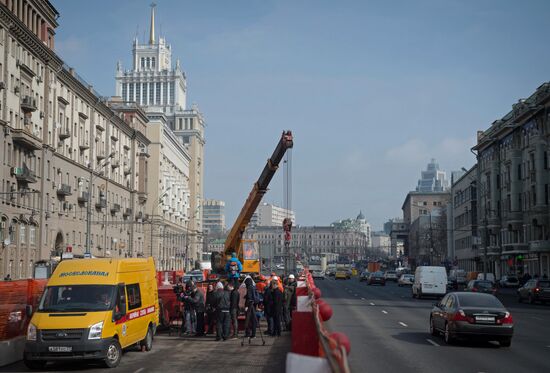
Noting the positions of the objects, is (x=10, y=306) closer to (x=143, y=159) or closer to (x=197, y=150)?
(x=143, y=159)

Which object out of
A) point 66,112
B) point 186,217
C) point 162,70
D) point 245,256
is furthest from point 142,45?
point 245,256

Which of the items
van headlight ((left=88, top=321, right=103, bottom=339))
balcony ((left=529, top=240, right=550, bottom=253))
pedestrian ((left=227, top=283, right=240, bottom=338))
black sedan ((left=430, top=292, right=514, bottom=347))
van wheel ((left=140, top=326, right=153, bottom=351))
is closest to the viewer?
van headlight ((left=88, top=321, right=103, bottom=339))

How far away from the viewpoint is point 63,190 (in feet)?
201

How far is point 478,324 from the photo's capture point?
18.7m

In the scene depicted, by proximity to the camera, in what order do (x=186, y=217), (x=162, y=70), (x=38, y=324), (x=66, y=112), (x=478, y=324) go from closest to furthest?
(x=38, y=324), (x=478, y=324), (x=66, y=112), (x=186, y=217), (x=162, y=70)

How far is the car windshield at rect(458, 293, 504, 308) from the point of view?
63.4 feet

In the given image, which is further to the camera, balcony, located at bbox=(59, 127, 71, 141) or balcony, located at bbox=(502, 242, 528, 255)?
balcony, located at bbox=(502, 242, 528, 255)

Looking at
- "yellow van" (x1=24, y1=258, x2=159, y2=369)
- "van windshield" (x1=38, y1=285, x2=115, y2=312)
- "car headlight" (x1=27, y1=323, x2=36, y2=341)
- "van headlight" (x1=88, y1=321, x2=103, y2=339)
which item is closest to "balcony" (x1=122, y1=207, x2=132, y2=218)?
"yellow van" (x1=24, y1=258, x2=159, y2=369)

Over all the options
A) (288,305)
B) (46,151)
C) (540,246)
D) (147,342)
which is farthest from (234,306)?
(540,246)

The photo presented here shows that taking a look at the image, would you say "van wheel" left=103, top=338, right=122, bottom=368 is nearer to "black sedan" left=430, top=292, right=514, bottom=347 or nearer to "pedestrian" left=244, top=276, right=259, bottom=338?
"pedestrian" left=244, top=276, right=259, bottom=338

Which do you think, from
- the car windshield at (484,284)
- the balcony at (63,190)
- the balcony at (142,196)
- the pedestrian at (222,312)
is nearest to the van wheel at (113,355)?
the pedestrian at (222,312)

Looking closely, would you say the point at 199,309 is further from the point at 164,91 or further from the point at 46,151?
the point at 164,91

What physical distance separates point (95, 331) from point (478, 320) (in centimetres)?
997

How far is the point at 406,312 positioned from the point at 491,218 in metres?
53.4
